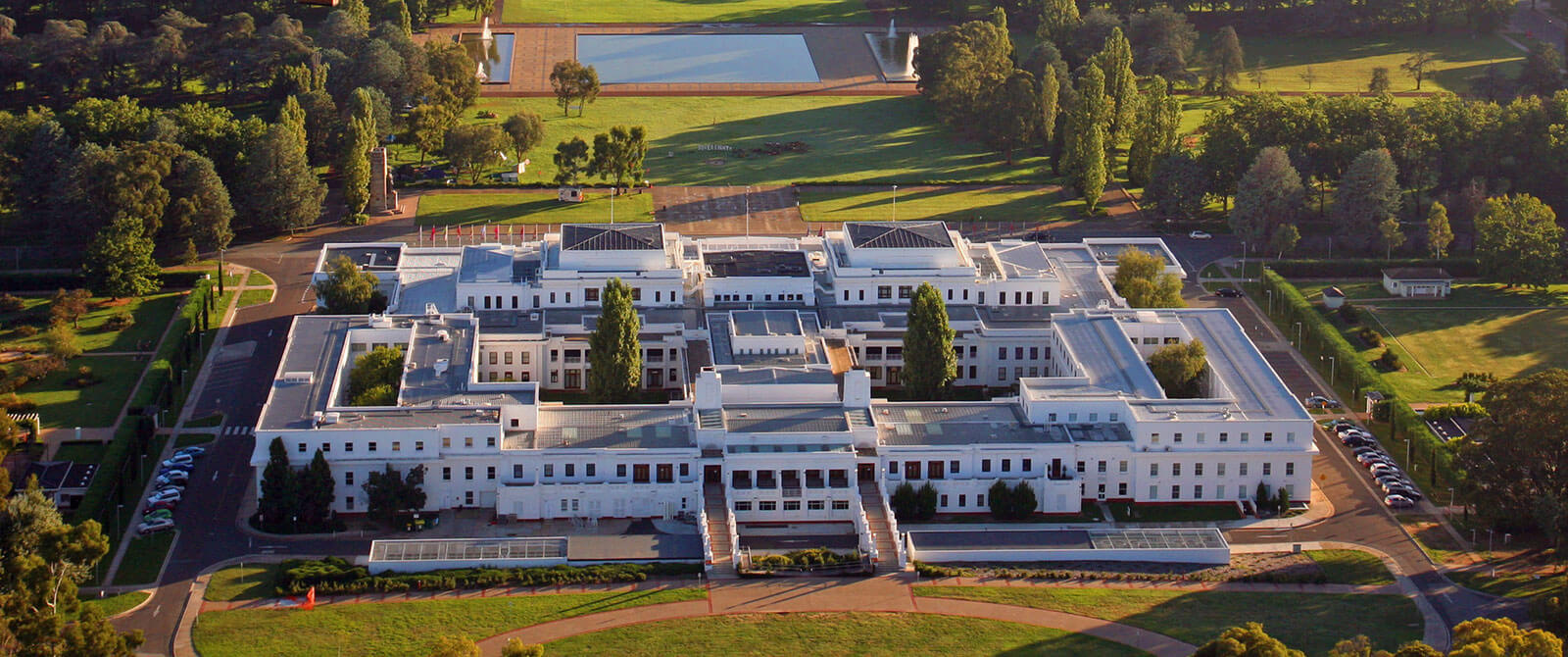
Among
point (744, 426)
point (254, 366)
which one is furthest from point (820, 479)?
point (254, 366)

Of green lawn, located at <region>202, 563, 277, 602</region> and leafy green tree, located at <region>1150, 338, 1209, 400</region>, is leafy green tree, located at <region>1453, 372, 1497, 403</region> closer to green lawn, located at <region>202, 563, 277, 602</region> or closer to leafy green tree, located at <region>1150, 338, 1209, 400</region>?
leafy green tree, located at <region>1150, 338, 1209, 400</region>

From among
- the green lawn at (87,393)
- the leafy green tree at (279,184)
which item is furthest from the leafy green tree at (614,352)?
the leafy green tree at (279,184)

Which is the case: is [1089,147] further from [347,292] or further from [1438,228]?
[347,292]

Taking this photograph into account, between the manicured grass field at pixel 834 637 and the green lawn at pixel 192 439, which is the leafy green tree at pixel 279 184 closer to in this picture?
the green lawn at pixel 192 439

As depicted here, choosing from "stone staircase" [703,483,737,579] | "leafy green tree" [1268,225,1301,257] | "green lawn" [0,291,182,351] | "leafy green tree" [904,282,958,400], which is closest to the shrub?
"green lawn" [0,291,182,351]

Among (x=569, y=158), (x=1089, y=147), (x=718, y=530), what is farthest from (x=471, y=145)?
(x=718, y=530)

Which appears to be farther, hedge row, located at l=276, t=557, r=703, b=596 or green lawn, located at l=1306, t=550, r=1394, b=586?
green lawn, located at l=1306, t=550, r=1394, b=586
